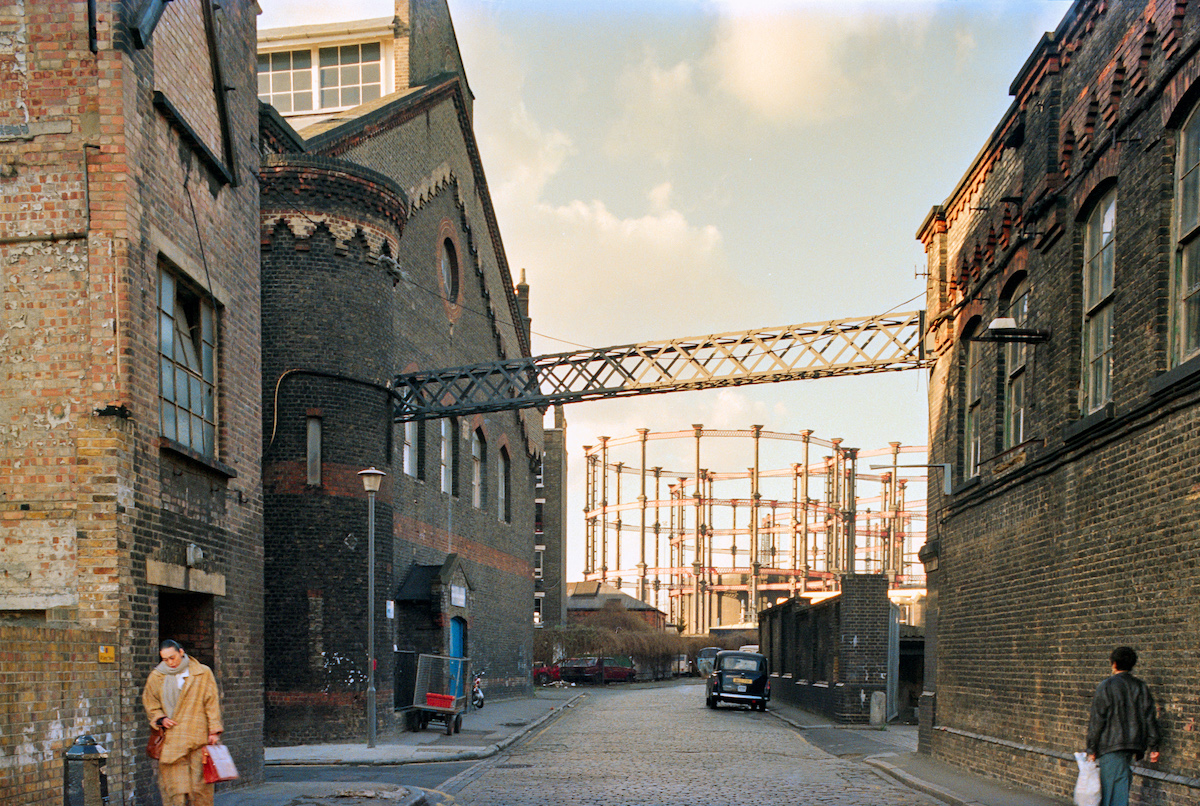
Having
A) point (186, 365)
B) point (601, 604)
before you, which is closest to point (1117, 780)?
point (186, 365)

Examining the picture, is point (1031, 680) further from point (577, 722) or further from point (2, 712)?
point (577, 722)

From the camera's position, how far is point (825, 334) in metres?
23.8

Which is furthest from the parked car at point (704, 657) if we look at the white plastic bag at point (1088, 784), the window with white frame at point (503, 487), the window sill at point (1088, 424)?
the white plastic bag at point (1088, 784)

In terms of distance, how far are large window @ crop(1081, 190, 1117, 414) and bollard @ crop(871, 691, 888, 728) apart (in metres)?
14.0

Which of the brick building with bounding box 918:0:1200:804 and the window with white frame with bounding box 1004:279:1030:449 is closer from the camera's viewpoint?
the brick building with bounding box 918:0:1200:804

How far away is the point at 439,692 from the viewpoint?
22.5 metres

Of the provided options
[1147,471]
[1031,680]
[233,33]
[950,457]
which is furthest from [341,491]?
[1147,471]

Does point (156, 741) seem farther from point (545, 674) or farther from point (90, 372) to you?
point (545, 674)

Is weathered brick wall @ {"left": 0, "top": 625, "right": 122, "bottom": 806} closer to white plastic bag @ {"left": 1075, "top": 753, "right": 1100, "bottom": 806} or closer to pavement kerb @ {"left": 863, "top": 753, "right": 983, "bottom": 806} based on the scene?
white plastic bag @ {"left": 1075, "top": 753, "right": 1100, "bottom": 806}

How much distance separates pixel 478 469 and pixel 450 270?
5.65 meters

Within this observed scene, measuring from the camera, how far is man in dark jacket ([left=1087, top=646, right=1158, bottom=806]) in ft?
30.4

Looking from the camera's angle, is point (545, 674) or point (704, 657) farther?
point (704, 657)

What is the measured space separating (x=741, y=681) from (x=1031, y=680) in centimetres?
1909

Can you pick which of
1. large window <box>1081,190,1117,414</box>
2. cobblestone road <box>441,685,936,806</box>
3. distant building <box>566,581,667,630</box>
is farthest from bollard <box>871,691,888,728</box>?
distant building <box>566,581,667,630</box>
